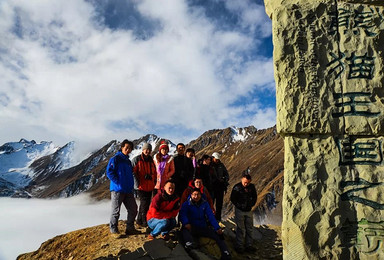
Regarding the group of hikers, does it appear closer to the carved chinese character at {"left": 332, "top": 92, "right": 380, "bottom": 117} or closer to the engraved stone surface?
the engraved stone surface

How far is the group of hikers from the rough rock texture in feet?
8.39

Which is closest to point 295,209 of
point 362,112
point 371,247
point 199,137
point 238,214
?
point 371,247

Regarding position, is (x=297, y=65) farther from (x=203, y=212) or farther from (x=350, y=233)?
(x=203, y=212)

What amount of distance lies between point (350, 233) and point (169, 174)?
473cm

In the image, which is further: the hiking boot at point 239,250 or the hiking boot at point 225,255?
the hiking boot at point 239,250

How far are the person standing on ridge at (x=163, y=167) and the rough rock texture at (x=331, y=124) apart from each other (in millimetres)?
3778

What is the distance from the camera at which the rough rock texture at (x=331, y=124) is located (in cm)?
A: 492

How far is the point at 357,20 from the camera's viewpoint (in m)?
5.46

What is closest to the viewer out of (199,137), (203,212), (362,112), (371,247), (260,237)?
(371,247)

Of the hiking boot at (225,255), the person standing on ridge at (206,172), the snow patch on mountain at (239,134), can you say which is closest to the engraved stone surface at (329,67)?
Answer: the hiking boot at (225,255)

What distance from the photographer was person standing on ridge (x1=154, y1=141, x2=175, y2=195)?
26.5 feet

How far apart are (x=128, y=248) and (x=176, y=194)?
1.77 m

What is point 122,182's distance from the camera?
7.27m

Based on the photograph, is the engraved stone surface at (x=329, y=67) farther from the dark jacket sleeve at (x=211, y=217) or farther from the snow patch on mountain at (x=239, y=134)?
the snow patch on mountain at (x=239, y=134)
